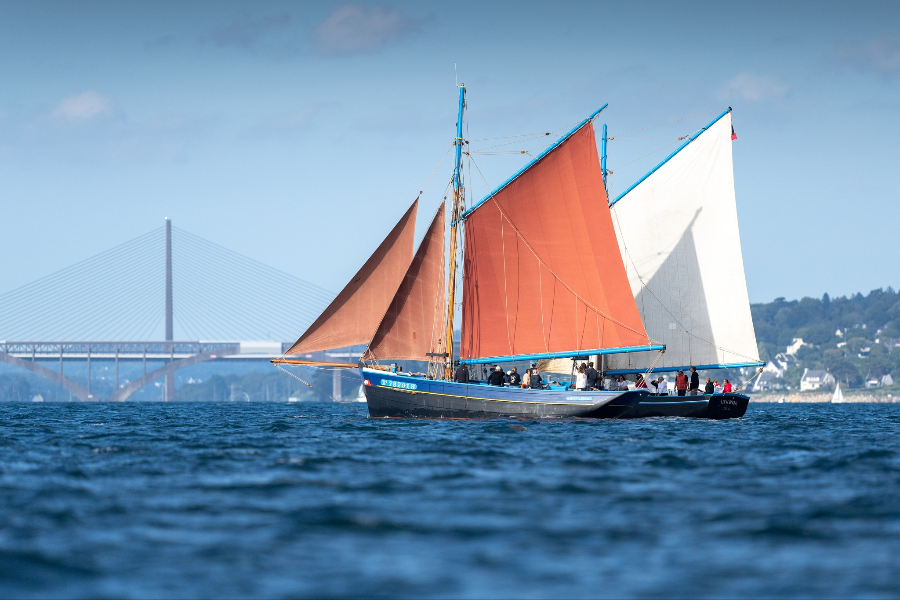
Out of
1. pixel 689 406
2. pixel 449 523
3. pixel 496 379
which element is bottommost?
pixel 449 523

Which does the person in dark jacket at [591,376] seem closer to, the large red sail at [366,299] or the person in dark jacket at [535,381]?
the person in dark jacket at [535,381]

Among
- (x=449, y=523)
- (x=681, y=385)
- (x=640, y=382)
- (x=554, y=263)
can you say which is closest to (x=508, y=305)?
(x=554, y=263)

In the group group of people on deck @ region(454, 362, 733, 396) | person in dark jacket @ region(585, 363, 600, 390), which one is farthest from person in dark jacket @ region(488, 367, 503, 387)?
person in dark jacket @ region(585, 363, 600, 390)

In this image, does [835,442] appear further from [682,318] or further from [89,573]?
[89,573]

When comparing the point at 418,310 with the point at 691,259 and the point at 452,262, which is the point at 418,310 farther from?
the point at 691,259

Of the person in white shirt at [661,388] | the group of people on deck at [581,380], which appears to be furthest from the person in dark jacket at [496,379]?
the person in white shirt at [661,388]

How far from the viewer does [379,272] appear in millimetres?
45719

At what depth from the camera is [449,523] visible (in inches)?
617

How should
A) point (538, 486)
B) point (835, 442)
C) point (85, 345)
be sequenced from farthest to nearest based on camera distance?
point (85, 345), point (835, 442), point (538, 486)

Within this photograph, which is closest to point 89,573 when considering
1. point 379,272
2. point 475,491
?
point 475,491

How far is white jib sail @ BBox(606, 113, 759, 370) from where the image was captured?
5188cm

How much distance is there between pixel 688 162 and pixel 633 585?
43.0m

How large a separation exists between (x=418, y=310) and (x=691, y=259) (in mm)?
14476

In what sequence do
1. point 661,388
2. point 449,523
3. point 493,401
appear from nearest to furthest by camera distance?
point 449,523 < point 493,401 < point 661,388
